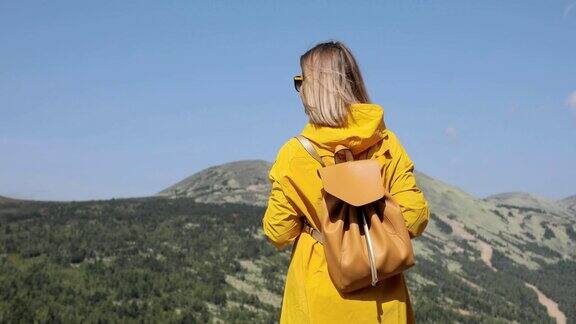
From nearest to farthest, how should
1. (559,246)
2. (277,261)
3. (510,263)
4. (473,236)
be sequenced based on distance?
(277,261) < (510,263) < (473,236) < (559,246)

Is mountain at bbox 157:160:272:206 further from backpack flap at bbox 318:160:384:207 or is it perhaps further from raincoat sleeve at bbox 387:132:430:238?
backpack flap at bbox 318:160:384:207

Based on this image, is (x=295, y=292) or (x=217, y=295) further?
(x=217, y=295)

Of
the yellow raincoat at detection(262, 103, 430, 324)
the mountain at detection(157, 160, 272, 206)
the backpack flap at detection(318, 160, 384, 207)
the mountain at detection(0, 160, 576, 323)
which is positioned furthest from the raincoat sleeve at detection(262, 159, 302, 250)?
the mountain at detection(157, 160, 272, 206)

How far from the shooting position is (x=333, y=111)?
11.2 ft

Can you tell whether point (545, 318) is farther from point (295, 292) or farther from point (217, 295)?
point (295, 292)

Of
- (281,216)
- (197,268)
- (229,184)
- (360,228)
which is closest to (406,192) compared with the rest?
(360,228)

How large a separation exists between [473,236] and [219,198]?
3412 centimetres

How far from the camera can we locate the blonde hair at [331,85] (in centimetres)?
342

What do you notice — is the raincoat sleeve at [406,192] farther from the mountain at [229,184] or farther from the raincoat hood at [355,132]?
the mountain at [229,184]

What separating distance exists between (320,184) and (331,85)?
1.90 ft

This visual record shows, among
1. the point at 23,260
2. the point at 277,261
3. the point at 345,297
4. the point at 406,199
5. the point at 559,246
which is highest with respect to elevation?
the point at 406,199

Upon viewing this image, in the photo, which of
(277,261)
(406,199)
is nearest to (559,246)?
(277,261)

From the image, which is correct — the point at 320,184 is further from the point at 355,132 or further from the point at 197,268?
the point at 197,268

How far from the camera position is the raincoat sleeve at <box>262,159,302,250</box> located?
3521 mm
